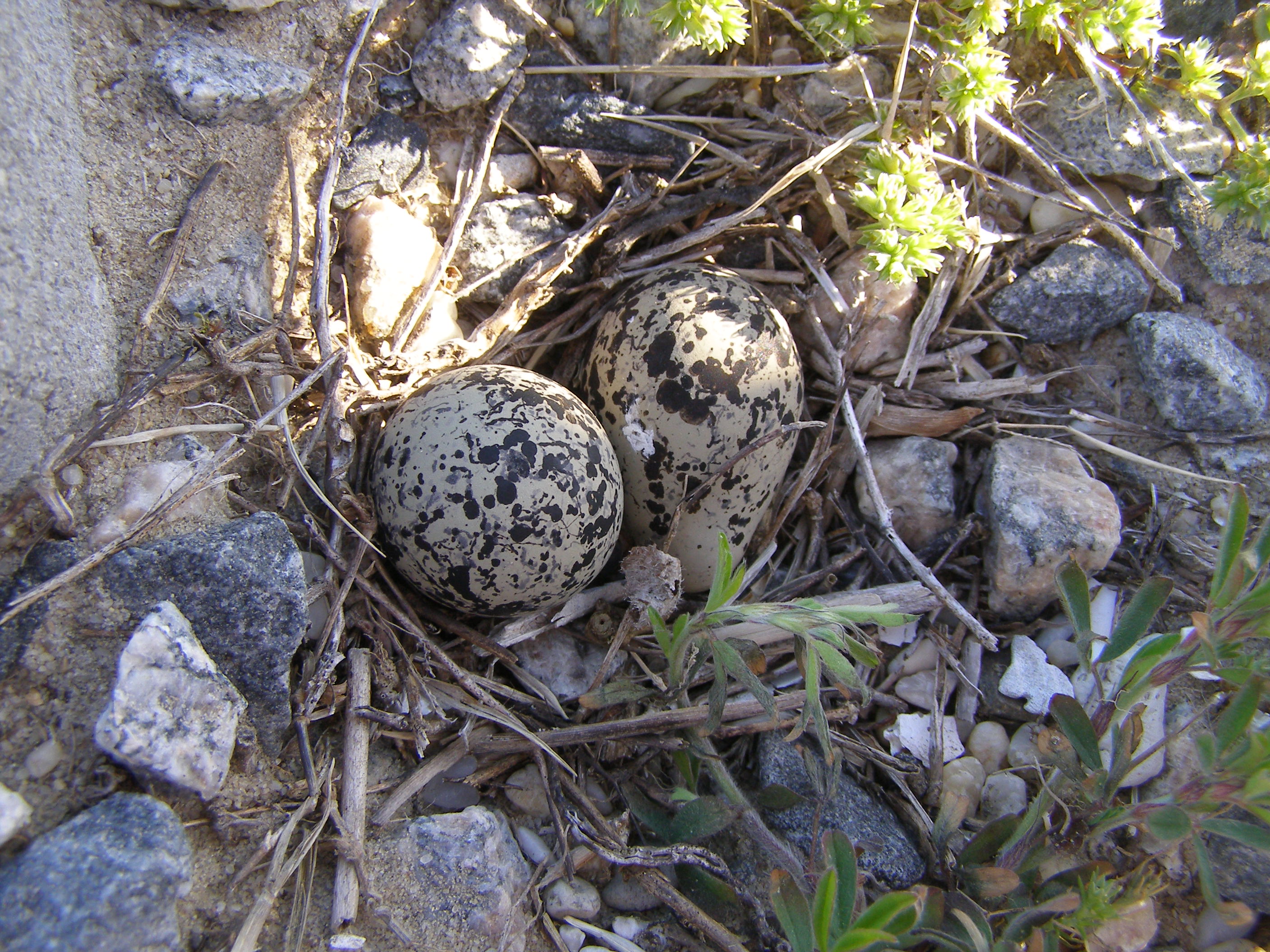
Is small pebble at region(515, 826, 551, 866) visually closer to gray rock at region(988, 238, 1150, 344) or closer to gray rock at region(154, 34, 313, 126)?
gray rock at region(154, 34, 313, 126)

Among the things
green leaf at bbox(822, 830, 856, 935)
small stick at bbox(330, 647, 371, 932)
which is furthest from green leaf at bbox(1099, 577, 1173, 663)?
small stick at bbox(330, 647, 371, 932)

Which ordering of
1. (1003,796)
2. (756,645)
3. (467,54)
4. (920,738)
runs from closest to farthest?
(756,645) → (1003,796) → (920,738) → (467,54)

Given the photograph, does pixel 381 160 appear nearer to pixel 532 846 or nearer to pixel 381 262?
pixel 381 262

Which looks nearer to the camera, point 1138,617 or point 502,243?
point 1138,617

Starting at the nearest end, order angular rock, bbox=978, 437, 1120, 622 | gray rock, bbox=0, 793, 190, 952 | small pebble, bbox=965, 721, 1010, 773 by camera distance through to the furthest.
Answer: gray rock, bbox=0, 793, 190, 952 → small pebble, bbox=965, 721, 1010, 773 → angular rock, bbox=978, 437, 1120, 622

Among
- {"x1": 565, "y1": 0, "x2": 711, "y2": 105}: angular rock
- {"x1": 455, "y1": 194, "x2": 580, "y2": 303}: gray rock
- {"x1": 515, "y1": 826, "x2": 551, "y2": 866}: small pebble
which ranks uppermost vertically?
{"x1": 565, "y1": 0, "x2": 711, "y2": 105}: angular rock

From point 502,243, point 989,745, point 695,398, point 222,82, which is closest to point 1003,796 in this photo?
point 989,745

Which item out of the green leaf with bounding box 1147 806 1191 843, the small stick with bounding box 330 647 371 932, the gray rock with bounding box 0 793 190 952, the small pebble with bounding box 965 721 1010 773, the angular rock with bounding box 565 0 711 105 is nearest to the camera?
the gray rock with bounding box 0 793 190 952
